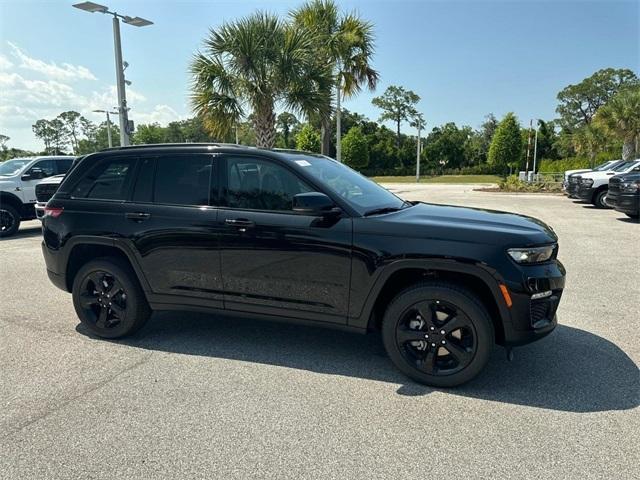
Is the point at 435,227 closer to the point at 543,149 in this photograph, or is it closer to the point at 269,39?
the point at 269,39

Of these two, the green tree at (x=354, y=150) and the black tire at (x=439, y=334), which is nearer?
the black tire at (x=439, y=334)

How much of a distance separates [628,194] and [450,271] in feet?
34.8

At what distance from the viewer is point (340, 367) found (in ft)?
11.8

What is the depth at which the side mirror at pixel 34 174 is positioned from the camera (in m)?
10.8

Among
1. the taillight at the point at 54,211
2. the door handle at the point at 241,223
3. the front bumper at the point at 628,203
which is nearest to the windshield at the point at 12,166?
the taillight at the point at 54,211

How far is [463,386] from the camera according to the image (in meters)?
3.28

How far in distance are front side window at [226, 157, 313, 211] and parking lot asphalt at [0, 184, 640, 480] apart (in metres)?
1.30

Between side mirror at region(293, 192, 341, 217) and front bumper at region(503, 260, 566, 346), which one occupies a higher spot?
side mirror at region(293, 192, 341, 217)

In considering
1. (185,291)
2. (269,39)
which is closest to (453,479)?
(185,291)

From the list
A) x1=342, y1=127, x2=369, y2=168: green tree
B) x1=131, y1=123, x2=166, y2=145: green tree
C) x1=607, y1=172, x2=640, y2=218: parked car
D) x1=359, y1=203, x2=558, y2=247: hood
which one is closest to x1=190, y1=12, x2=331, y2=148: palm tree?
x1=607, y1=172, x2=640, y2=218: parked car

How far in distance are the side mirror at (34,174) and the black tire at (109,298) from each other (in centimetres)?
826

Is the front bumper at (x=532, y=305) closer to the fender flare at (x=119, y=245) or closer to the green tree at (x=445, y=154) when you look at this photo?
the fender flare at (x=119, y=245)

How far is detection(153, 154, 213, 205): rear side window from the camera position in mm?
3855

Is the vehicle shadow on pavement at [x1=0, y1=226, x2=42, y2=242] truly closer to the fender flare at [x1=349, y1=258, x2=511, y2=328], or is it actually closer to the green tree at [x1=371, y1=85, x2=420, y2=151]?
the fender flare at [x1=349, y1=258, x2=511, y2=328]
